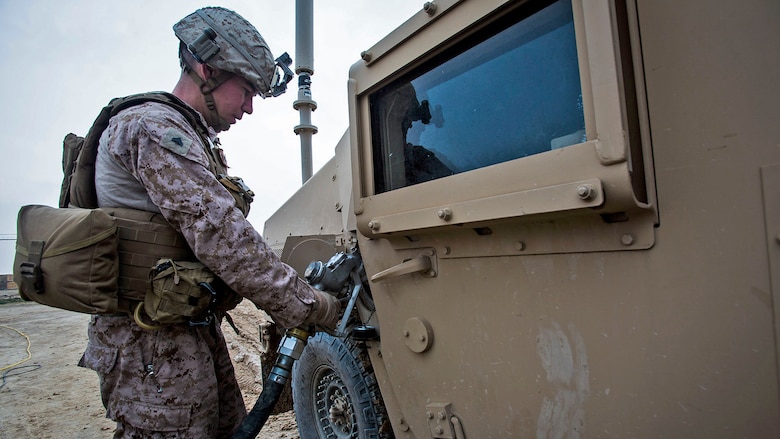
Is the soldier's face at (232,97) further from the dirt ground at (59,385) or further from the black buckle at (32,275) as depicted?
the dirt ground at (59,385)

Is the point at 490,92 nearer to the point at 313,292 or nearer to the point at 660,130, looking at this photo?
the point at 660,130

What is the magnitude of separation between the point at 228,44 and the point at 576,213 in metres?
1.42

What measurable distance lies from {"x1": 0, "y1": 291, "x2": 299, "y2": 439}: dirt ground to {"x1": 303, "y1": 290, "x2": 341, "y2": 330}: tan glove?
1.84 m

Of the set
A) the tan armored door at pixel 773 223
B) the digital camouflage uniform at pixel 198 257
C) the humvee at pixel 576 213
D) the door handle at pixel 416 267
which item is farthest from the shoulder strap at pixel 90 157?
the tan armored door at pixel 773 223

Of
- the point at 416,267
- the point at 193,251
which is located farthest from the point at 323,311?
the point at 193,251

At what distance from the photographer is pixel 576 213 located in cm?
110

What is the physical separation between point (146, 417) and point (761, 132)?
186cm

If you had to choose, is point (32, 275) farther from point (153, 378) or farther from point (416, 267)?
point (416, 267)

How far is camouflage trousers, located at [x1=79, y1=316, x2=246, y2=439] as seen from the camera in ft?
5.08

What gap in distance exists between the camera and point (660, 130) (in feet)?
3.51

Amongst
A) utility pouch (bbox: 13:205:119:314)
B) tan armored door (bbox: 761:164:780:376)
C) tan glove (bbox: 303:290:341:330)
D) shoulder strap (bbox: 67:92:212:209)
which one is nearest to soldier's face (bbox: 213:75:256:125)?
shoulder strap (bbox: 67:92:212:209)

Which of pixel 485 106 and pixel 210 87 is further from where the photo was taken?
pixel 210 87

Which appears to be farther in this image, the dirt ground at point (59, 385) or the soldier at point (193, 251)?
the dirt ground at point (59, 385)

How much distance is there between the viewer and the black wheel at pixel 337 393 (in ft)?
6.70
